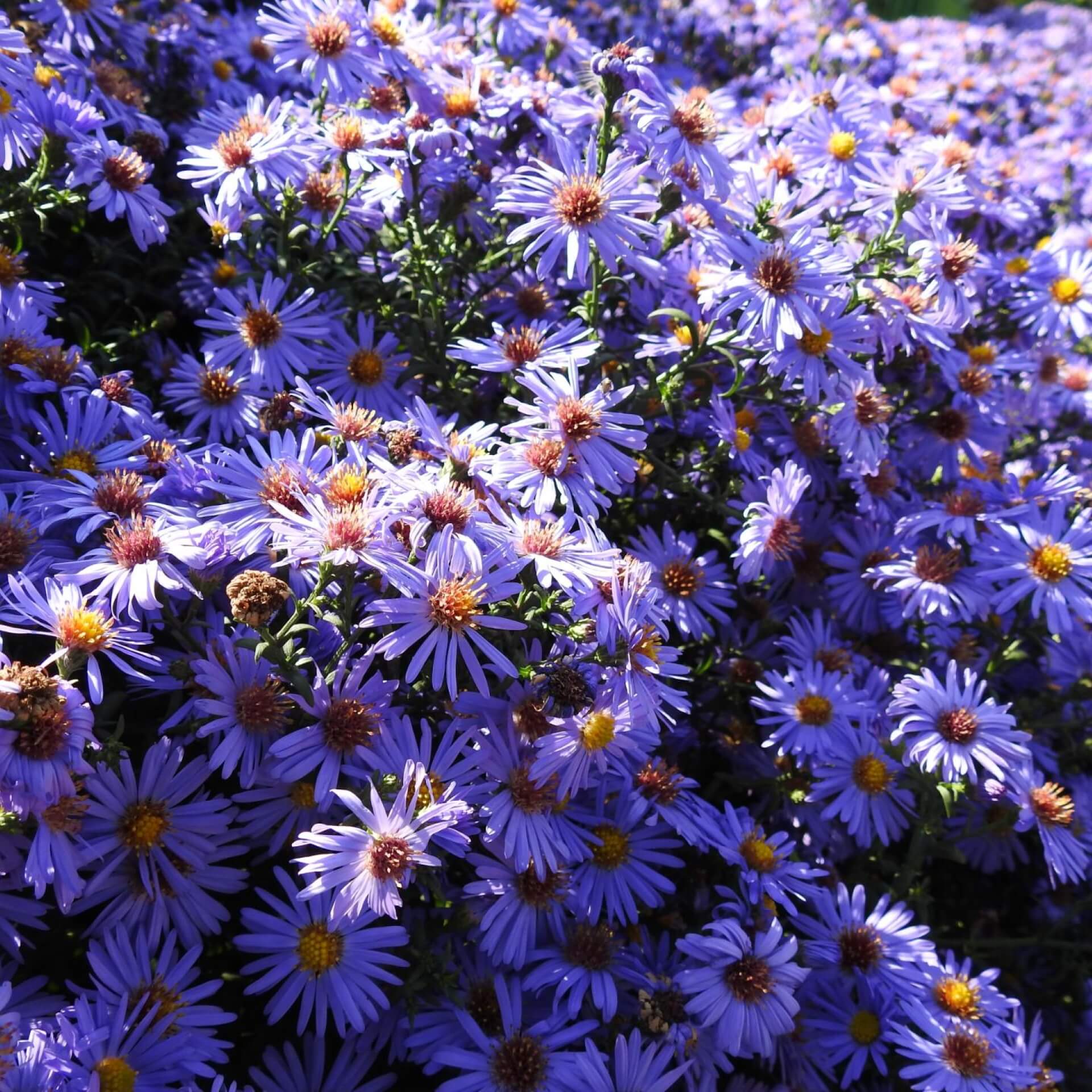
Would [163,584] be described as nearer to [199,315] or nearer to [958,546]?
[199,315]

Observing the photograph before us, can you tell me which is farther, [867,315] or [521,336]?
[867,315]

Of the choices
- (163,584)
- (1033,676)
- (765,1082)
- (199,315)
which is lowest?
(765,1082)

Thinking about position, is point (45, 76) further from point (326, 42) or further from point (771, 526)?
point (771, 526)

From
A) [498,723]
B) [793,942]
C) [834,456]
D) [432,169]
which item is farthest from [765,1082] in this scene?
[432,169]

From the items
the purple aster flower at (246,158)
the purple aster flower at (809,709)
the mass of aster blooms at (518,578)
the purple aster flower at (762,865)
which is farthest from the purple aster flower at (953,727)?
the purple aster flower at (246,158)

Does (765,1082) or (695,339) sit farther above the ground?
(695,339)

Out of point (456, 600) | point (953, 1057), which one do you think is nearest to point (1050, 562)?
point (953, 1057)

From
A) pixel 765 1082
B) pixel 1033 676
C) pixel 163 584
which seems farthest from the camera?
pixel 1033 676

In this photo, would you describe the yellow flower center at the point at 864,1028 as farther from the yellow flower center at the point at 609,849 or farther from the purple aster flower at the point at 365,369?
the purple aster flower at the point at 365,369
